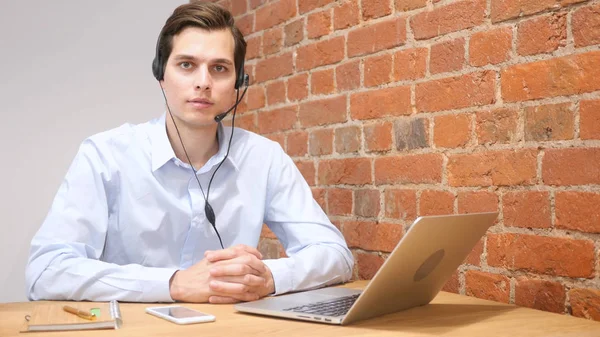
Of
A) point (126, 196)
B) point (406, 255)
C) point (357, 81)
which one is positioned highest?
point (357, 81)

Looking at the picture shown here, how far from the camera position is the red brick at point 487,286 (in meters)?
1.62

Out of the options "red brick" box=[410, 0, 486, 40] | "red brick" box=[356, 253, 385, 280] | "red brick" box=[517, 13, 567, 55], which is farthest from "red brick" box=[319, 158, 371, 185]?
"red brick" box=[517, 13, 567, 55]

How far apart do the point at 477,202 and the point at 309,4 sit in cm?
104

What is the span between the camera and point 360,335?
1.12 metres

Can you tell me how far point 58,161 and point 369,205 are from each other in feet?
4.86

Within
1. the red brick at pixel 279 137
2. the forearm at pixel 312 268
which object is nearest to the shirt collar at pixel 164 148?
the forearm at pixel 312 268

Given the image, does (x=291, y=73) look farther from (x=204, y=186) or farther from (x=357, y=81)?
(x=204, y=186)

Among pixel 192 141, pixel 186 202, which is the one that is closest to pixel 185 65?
pixel 192 141

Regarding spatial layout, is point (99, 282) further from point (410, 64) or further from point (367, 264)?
point (410, 64)

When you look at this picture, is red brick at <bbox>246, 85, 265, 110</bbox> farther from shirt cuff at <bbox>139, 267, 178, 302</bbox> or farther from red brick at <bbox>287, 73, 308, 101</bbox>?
shirt cuff at <bbox>139, 267, 178, 302</bbox>

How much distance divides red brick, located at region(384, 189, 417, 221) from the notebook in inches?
35.5

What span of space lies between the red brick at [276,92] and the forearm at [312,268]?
2.74 feet

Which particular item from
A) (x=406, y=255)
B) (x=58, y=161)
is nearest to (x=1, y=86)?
(x=58, y=161)

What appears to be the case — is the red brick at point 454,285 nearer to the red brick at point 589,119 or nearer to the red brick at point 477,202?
the red brick at point 477,202
